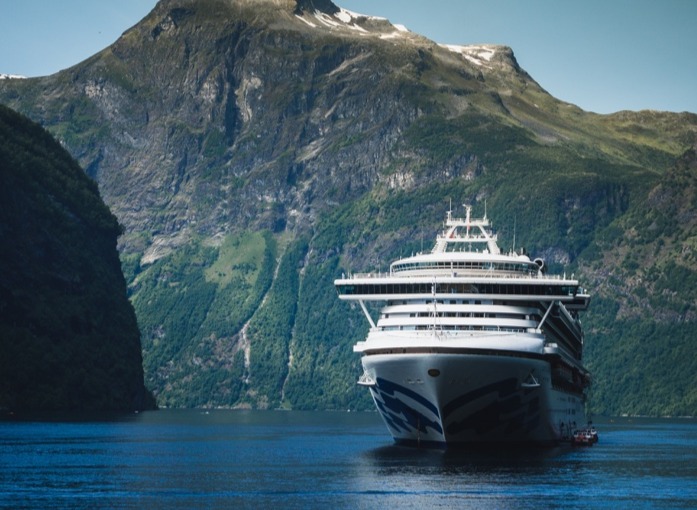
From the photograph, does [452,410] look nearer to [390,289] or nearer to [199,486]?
[390,289]

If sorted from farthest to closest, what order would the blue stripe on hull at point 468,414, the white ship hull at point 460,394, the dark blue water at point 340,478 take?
1. the blue stripe on hull at point 468,414
2. the white ship hull at point 460,394
3. the dark blue water at point 340,478

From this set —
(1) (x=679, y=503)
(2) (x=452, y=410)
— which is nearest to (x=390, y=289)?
(2) (x=452, y=410)

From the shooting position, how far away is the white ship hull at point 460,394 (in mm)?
Answer: 153875

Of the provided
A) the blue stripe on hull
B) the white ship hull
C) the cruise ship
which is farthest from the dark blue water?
the cruise ship

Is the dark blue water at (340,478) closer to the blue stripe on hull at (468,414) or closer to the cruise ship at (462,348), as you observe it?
the blue stripe on hull at (468,414)

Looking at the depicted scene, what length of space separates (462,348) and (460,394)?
15.7 feet

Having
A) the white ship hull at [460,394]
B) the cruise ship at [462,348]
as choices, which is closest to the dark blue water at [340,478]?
the white ship hull at [460,394]

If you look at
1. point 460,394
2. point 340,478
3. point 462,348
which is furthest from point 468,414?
point 340,478

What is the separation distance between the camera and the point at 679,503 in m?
127

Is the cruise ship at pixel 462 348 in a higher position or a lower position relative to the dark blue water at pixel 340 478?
higher

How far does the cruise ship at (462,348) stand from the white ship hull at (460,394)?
10cm

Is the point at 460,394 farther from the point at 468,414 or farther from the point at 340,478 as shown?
the point at 340,478

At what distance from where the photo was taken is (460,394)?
155m

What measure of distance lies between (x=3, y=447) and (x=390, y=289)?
48953mm
